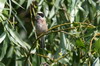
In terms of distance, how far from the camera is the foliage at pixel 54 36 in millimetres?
2010

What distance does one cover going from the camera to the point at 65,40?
2.42 m

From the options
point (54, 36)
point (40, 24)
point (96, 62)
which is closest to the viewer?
point (96, 62)

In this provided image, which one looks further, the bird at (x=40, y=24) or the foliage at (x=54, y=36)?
the bird at (x=40, y=24)

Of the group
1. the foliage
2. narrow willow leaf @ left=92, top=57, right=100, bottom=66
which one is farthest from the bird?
narrow willow leaf @ left=92, top=57, right=100, bottom=66

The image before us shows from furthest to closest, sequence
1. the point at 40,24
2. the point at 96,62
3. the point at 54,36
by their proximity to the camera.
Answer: the point at 40,24, the point at 54,36, the point at 96,62

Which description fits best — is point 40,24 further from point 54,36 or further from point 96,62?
point 96,62

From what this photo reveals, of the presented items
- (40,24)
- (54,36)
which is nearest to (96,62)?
(54,36)

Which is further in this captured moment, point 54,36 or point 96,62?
point 54,36

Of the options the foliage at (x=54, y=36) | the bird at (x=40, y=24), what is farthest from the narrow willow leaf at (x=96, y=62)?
the bird at (x=40, y=24)

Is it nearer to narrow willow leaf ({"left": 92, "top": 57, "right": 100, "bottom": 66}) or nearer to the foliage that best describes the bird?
the foliage

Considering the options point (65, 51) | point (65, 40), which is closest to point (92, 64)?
point (65, 51)

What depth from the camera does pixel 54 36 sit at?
9.37ft

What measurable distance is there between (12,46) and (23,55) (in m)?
0.11

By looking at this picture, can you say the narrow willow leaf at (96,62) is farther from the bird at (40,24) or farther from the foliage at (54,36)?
the bird at (40,24)
